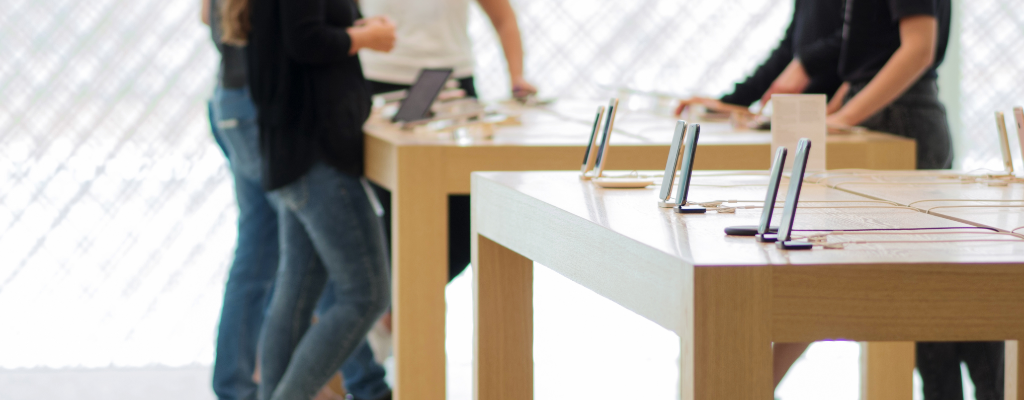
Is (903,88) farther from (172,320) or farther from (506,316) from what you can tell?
(172,320)

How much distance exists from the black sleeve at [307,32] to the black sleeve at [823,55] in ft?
2.59

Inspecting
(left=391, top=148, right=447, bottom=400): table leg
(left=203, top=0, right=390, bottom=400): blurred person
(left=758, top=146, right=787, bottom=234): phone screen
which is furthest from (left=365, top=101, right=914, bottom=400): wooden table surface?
(left=758, top=146, right=787, bottom=234): phone screen

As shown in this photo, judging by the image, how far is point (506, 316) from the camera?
0.88 m

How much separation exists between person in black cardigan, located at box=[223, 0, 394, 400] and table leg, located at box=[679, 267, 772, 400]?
33.9 inches

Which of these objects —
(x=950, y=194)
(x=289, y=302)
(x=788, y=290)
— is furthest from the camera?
(x=289, y=302)

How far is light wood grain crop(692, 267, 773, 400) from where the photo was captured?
458 millimetres

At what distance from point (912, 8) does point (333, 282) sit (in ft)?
2.73

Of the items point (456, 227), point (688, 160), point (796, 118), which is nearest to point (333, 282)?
point (456, 227)

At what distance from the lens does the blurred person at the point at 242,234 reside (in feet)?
4.55

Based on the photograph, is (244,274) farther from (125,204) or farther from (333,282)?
(125,204)

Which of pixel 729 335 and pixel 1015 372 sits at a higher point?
pixel 729 335

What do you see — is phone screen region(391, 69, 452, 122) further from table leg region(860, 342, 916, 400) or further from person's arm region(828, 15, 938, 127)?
table leg region(860, 342, 916, 400)

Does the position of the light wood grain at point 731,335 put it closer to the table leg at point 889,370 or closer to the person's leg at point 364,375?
the table leg at point 889,370

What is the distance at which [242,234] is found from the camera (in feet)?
5.18
